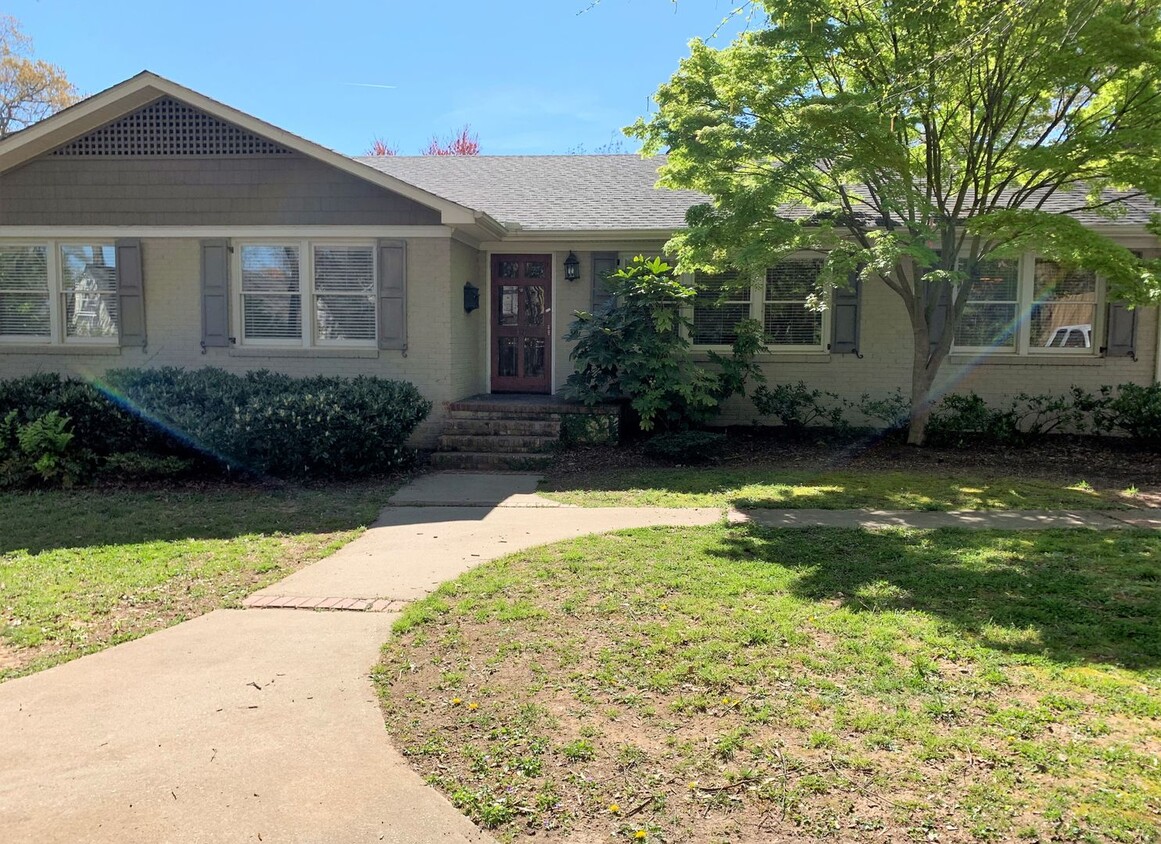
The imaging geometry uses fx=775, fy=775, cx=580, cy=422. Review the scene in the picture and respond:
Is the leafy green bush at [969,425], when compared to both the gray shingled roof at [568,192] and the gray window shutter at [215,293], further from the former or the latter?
the gray window shutter at [215,293]

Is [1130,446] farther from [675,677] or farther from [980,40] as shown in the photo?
[675,677]

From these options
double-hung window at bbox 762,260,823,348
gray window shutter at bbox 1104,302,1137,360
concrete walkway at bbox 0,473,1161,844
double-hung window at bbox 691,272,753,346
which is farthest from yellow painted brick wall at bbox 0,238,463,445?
gray window shutter at bbox 1104,302,1137,360

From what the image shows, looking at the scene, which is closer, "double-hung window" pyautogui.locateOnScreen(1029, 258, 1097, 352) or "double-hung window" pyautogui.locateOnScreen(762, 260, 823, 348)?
"double-hung window" pyautogui.locateOnScreen(1029, 258, 1097, 352)

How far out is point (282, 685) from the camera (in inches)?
145

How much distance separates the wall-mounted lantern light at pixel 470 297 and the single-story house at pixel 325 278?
0.06m

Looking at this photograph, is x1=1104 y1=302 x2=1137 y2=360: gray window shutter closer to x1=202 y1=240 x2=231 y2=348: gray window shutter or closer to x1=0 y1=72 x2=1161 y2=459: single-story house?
x1=0 y1=72 x2=1161 y2=459: single-story house

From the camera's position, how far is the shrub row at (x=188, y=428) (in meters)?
8.48

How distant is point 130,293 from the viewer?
1071cm

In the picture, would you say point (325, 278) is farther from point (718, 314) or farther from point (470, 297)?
point (718, 314)

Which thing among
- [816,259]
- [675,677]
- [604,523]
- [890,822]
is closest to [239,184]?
[604,523]

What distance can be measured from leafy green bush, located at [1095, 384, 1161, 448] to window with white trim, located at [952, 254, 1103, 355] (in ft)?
3.55

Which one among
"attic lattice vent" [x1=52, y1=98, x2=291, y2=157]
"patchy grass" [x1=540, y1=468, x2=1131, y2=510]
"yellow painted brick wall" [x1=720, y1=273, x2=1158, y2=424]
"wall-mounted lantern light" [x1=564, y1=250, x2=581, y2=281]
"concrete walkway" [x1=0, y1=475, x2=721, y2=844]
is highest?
"attic lattice vent" [x1=52, y1=98, x2=291, y2=157]

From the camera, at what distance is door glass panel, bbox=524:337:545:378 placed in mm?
12242

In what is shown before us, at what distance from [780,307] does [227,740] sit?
1011 cm
